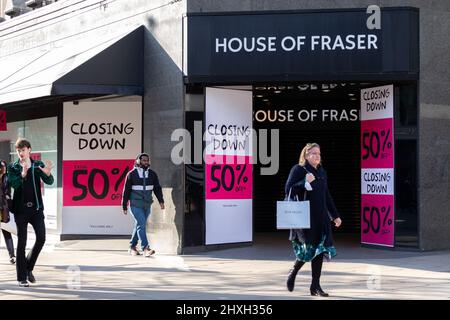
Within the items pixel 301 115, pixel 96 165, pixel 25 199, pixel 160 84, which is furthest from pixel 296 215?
pixel 96 165

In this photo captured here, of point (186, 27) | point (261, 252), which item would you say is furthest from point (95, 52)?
point (261, 252)

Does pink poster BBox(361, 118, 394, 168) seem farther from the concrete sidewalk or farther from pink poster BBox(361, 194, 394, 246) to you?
the concrete sidewalk

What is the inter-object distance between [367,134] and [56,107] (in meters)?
7.27

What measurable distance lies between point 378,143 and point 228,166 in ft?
9.50

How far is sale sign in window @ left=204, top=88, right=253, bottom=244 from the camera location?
500 inches

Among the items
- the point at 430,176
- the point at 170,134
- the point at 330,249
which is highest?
the point at 170,134

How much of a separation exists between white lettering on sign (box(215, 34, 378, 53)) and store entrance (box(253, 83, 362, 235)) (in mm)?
2546

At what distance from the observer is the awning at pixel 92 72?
498 inches

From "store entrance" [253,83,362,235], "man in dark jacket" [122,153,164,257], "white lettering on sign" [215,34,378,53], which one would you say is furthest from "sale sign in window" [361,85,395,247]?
"man in dark jacket" [122,153,164,257]

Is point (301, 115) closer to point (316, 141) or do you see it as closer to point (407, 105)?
point (316, 141)

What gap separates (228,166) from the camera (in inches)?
510

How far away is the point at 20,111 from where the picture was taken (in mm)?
17562
